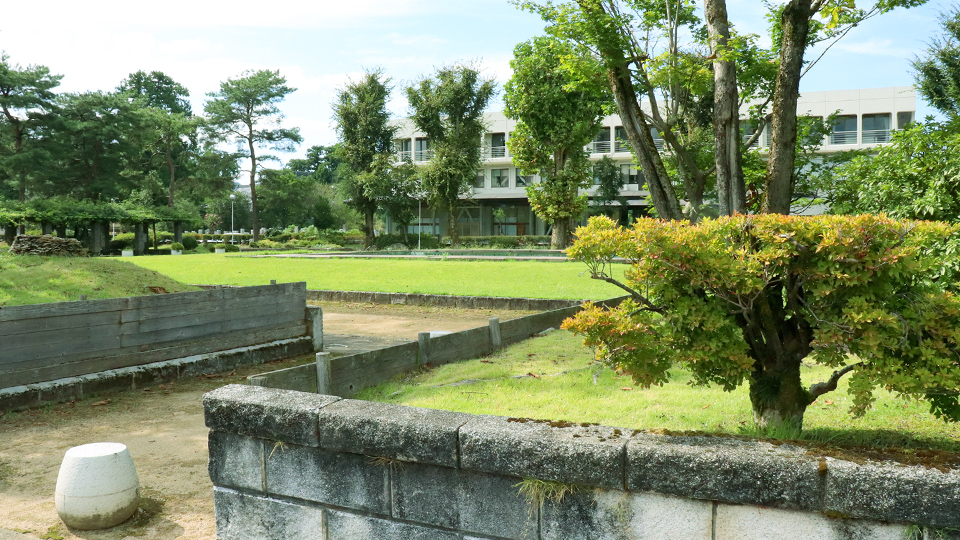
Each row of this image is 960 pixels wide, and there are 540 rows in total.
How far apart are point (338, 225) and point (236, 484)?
63958mm

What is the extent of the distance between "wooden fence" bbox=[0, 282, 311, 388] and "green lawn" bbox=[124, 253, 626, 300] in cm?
595

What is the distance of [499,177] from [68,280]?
50100 mm

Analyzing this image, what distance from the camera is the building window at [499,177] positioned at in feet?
191

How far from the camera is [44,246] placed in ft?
40.6

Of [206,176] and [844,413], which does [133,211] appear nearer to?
[206,176]

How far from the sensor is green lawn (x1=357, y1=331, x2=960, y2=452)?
437 centimetres

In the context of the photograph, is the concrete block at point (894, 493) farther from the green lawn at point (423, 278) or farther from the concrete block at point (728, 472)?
the green lawn at point (423, 278)

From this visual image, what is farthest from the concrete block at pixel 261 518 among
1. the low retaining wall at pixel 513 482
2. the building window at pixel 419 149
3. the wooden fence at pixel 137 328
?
the building window at pixel 419 149

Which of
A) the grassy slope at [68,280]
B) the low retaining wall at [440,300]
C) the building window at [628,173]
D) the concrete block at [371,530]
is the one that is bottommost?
the low retaining wall at [440,300]

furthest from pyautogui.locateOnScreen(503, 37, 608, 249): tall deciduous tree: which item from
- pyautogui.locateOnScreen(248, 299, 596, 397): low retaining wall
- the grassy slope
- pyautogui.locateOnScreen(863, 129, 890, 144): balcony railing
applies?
pyautogui.locateOnScreen(248, 299, 596, 397): low retaining wall

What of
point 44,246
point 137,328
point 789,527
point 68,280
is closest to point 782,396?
point 789,527

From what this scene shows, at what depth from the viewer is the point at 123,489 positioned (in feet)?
14.0

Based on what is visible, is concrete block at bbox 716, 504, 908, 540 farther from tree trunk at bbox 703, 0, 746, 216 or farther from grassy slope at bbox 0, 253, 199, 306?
grassy slope at bbox 0, 253, 199, 306

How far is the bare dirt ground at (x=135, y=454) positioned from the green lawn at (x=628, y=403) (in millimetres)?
1753
